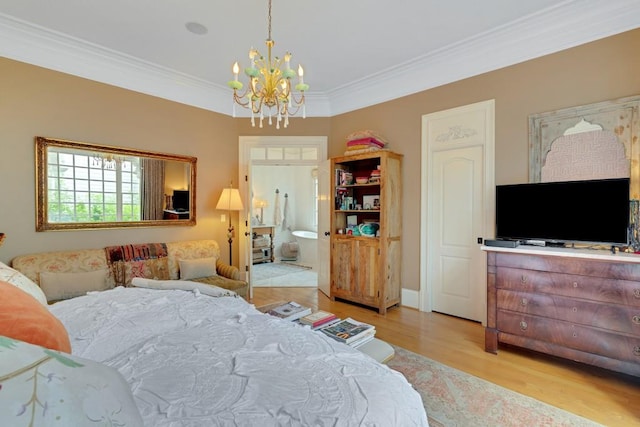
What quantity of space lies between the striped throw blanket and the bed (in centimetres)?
189

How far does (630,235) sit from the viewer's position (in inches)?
96.0

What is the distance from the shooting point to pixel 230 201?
14.4 feet

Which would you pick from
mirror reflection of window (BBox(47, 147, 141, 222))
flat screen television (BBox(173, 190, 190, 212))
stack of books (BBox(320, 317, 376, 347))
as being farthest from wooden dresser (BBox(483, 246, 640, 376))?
mirror reflection of window (BBox(47, 147, 141, 222))

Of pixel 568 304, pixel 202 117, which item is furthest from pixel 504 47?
pixel 202 117

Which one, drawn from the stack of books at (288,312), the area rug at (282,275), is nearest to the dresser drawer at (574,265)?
the stack of books at (288,312)

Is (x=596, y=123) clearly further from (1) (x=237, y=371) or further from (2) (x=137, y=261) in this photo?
(2) (x=137, y=261)

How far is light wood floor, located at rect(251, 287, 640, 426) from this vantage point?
203cm

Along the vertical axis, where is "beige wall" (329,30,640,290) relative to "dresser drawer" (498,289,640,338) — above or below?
above

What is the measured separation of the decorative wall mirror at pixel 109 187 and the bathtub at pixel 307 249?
3129 mm

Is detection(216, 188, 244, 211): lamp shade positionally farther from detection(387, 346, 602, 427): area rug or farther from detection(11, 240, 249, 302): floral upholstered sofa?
detection(387, 346, 602, 427): area rug

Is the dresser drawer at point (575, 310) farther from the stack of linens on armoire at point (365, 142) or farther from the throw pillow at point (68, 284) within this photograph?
the throw pillow at point (68, 284)

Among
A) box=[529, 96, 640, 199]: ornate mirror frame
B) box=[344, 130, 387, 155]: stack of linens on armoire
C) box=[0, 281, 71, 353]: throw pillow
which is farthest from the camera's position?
box=[344, 130, 387, 155]: stack of linens on armoire

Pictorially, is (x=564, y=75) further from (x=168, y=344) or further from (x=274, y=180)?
(x=274, y=180)

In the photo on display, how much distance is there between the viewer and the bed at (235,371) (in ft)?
2.88
